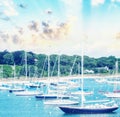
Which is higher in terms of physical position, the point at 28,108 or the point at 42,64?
the point at 42,64

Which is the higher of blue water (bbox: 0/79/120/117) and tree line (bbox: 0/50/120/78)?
tree line (bbox: 0/50/120/78)

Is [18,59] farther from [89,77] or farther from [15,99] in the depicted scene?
[15,99]

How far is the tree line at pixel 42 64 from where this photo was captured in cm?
5025

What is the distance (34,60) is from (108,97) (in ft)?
85.4

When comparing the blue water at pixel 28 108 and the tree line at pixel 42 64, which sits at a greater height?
the tree line at pixel 42 64

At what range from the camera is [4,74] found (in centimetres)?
5100

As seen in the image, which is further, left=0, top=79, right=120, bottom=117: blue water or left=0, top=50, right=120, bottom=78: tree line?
left=0, top=50, right=120, bottom=78: tree line

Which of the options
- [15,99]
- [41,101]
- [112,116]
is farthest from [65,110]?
[15,99]

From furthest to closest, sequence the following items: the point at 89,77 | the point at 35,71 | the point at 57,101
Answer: the point at 89,77 → the point at 35,71 → the point at 57,101

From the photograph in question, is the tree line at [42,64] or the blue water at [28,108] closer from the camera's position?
the blue water at [28,108]

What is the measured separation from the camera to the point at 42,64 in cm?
5416

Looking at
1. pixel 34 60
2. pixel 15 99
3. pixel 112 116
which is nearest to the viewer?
pixel 112 116

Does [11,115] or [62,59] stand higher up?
[62,59]

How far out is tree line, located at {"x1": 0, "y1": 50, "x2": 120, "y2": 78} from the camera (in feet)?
Result: 165
